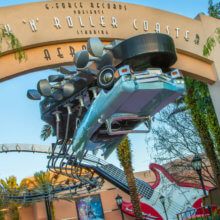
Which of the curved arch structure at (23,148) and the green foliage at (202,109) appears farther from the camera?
the curved arch structure at (23,148)

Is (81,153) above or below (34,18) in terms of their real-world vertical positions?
below

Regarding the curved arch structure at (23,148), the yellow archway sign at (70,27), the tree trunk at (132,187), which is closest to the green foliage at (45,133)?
the curved arch structure at (23,148)

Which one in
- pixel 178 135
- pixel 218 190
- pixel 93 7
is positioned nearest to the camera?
pixel 93 7

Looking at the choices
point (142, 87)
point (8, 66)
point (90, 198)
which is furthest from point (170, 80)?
point (90, 198)

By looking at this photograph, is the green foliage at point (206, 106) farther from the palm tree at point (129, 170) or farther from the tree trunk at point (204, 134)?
the palm tree at point (129, 170)

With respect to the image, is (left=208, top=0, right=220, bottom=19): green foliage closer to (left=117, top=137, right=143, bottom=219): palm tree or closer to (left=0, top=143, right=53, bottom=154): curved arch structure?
(left=117, top=137, right=143, bottom=219): palm tree

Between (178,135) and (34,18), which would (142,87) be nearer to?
(34,18)

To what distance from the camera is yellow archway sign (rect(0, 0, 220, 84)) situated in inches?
299

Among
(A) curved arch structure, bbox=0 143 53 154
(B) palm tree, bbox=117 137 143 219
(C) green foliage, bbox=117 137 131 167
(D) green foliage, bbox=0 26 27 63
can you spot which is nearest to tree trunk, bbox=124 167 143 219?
(B) palm tree, bbox=117 137 143 219

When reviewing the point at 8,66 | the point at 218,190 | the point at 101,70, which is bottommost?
the point at 218,190

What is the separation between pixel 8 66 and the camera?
24.6 ft

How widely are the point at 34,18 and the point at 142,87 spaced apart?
4701 millimetres

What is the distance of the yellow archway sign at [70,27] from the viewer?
24.9 feet

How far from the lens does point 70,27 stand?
816cm
